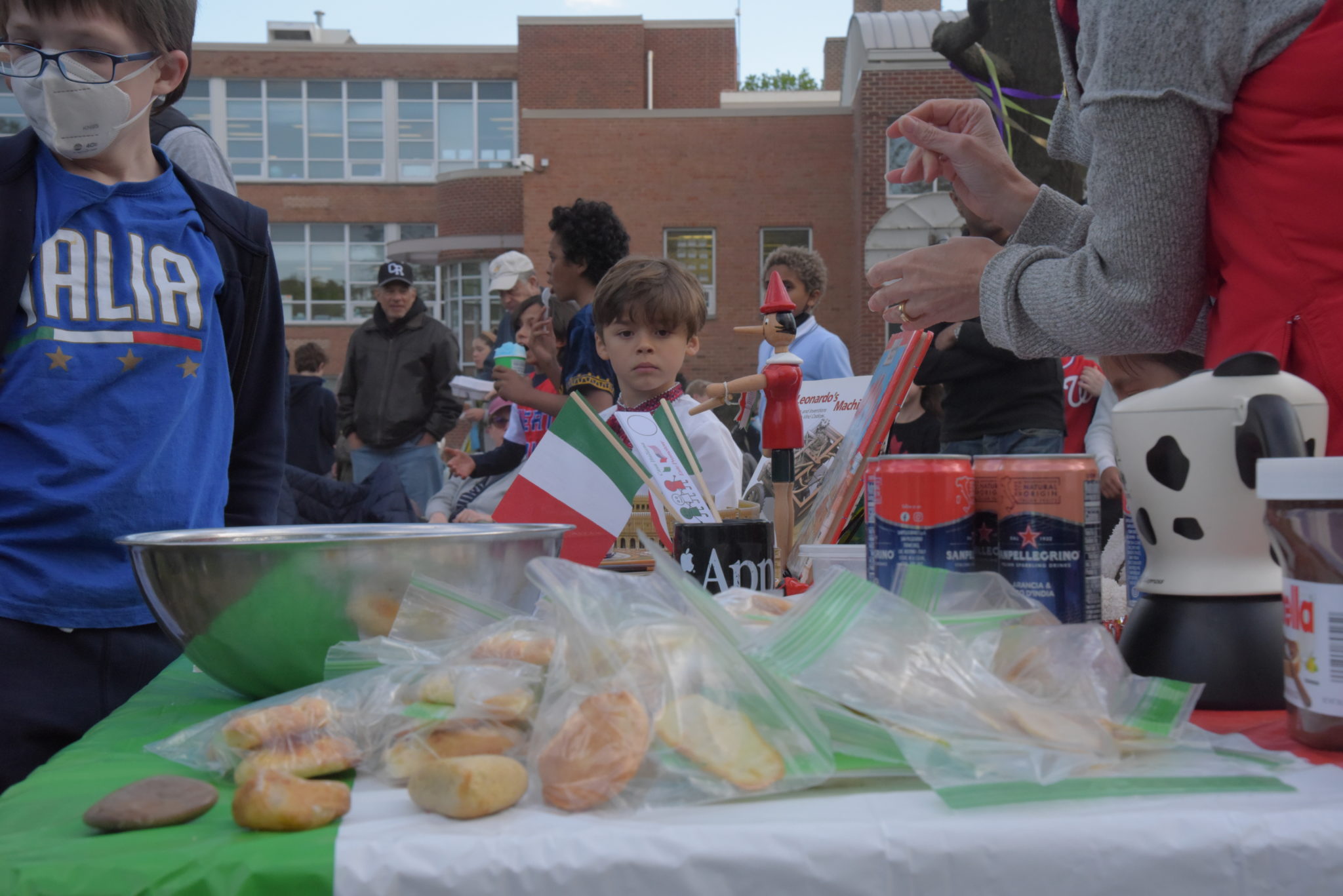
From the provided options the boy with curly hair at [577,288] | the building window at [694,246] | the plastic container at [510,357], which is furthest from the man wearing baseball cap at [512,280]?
the building window at [694,246]

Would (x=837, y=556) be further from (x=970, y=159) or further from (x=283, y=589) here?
(x=283, y=589)

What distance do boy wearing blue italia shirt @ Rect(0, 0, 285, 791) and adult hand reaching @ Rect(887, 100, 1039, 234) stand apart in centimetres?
104

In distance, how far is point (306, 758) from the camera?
69cm

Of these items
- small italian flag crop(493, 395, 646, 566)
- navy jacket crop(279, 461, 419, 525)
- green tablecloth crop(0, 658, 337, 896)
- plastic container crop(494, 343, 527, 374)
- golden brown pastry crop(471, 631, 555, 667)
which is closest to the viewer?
green tablecloth crop(0, 658, 337, 896)

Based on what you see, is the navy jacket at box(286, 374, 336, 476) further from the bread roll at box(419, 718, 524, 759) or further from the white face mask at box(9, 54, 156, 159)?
the bread roll at box(419, 718, 524, 759)

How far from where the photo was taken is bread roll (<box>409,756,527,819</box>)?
62 cm

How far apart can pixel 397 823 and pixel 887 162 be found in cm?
1804

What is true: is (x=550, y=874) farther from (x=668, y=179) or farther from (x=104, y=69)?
(x=668, y=179)

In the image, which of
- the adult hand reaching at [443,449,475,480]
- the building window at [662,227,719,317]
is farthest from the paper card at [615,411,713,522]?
the building window at [662,227,719,317]

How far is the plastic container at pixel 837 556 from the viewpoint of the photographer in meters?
1.32

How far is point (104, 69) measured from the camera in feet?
4.58

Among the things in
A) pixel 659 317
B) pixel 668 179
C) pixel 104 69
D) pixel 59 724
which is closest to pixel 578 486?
pixel 59 724

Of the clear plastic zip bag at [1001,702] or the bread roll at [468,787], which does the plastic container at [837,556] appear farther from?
the bread roll at [468,787]

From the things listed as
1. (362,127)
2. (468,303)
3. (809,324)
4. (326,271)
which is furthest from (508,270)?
(362,127)
